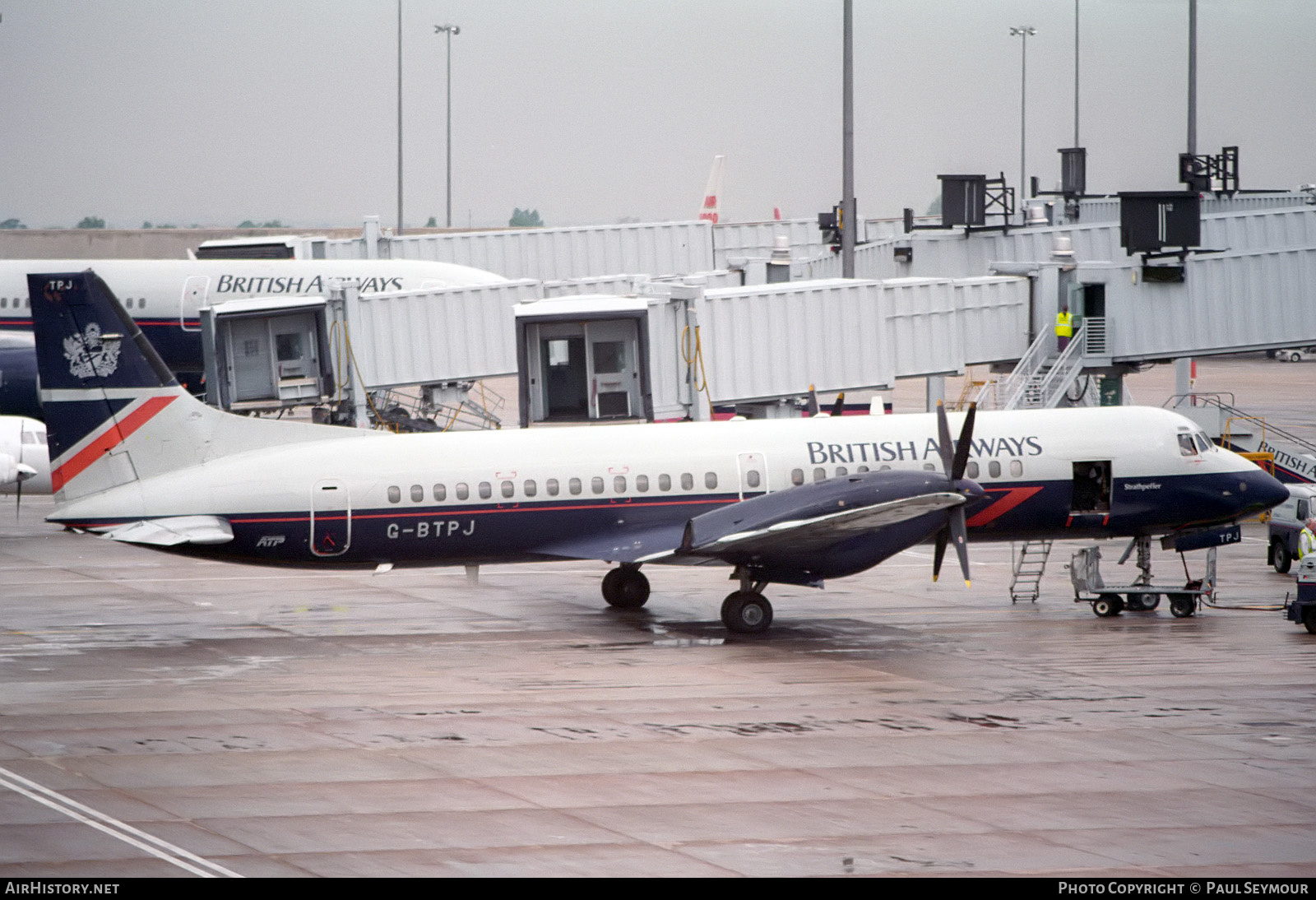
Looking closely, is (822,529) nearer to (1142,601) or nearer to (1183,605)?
(1142,601)

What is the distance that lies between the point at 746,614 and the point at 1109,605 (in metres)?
7.53

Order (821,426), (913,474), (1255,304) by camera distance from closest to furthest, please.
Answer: (913,474) < (821,426) < (1255,304)

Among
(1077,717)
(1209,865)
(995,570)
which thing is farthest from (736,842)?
(995,570)

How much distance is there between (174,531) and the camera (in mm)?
25859

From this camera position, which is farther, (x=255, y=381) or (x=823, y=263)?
(x=823, y=263)

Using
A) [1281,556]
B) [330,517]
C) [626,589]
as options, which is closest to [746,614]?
[626,589]

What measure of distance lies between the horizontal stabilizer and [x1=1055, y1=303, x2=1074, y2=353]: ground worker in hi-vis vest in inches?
962

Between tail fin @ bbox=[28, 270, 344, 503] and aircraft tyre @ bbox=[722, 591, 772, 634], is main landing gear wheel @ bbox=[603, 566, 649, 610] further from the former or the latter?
tail fin @ bbox=[28, 270, 344, 503]

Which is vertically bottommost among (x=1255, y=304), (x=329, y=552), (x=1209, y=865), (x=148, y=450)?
(x=1209, y=865)

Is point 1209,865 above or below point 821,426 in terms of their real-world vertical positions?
below

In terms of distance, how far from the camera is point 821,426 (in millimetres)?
28453

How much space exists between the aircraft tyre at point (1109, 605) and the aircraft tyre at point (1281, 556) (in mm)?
6935

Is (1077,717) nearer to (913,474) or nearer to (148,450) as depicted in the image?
(913,474)

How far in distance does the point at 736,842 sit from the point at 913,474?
1142 cm
